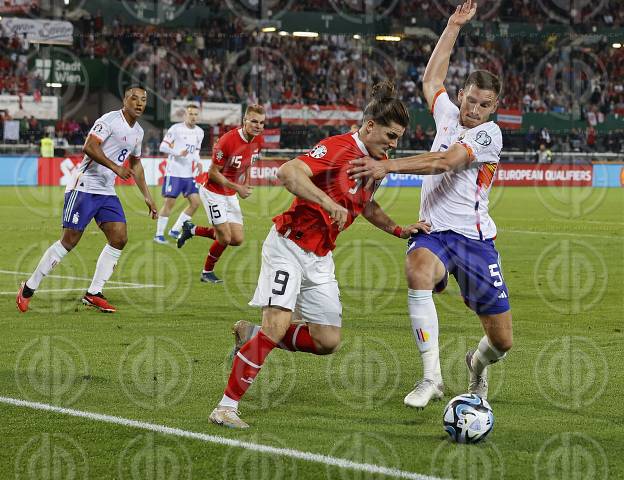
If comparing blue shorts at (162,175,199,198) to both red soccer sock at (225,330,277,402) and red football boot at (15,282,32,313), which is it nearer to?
red football boot at (15,282,32,313)

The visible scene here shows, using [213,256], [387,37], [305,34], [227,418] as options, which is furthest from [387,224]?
[387,37]

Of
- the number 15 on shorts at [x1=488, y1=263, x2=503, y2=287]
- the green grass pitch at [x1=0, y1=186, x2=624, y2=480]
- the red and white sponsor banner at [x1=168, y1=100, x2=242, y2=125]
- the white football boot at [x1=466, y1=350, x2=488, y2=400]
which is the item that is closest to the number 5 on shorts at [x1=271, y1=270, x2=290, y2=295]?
the green grass pitch at [x1=0, y1=186, x2=624, y2=480]

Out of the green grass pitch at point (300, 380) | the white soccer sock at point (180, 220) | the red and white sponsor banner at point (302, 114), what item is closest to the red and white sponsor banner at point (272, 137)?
the red and white sponsor banner at point (302, 114)

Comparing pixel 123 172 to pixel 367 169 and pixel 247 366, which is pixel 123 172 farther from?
pixel 367 169

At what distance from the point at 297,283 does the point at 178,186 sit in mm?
13240

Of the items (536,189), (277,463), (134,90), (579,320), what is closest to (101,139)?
(134,90)

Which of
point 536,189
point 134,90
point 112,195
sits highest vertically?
point 134,90

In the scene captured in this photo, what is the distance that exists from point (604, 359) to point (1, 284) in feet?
25.2

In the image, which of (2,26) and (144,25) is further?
(144,25)

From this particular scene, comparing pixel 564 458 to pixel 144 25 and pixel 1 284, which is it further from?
pixel 144 25

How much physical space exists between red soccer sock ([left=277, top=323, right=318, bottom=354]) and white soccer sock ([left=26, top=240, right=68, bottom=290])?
4.73 m

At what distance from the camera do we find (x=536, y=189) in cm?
3822

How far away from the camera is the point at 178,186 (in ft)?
62.3

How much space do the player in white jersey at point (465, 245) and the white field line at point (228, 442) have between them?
1321mm
